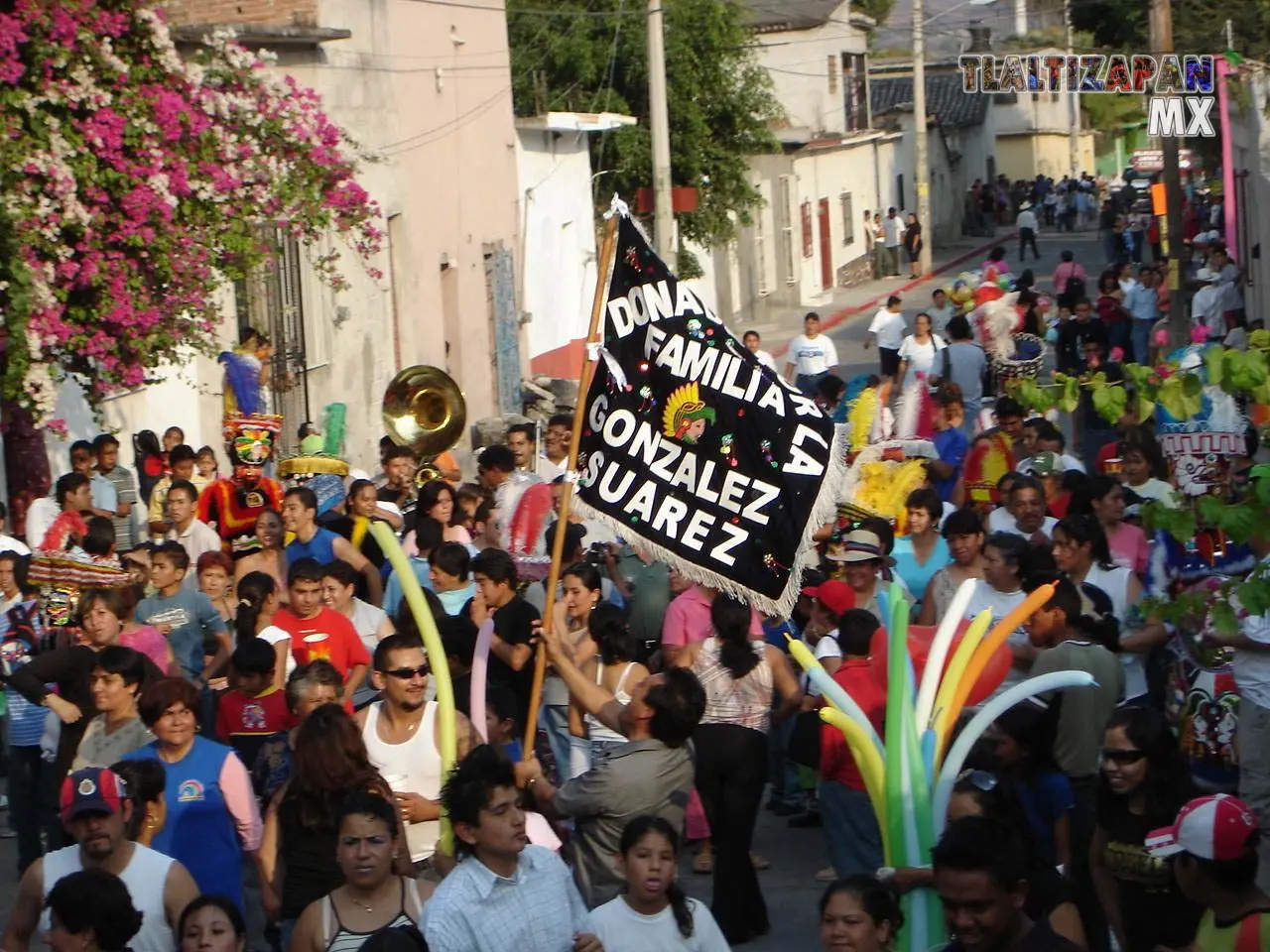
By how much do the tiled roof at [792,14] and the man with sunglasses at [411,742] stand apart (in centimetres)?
4408

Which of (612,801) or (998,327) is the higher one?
(998,327)

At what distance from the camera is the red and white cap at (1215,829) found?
518cm

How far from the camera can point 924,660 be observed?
7.82 m

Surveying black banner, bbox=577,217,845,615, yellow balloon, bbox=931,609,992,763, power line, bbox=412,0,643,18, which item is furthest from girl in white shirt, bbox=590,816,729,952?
power line, bbox=412,0,643,18

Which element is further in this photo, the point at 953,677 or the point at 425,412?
the point at 425,412

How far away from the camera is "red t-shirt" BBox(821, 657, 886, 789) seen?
7418 millimetres

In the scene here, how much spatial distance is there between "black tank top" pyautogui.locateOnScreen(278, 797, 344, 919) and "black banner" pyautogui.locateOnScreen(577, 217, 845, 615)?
184 cm

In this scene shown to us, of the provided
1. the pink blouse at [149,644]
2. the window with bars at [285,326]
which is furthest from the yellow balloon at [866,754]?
the window with bars at [285,326]

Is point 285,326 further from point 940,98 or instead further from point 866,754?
point 940,98

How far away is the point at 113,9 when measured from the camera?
1362cm

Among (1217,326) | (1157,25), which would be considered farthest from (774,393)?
(1157,25)

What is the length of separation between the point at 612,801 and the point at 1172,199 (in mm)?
20778

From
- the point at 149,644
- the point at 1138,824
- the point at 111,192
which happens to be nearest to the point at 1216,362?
the point at 1138,824

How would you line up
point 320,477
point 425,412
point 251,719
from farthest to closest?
1. point 425,412
2. point 320,477
3. point 251,719
